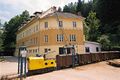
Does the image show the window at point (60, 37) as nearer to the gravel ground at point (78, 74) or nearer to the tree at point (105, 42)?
the tree at point (105, 42)

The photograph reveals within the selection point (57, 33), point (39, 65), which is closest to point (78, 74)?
point (39, 65)

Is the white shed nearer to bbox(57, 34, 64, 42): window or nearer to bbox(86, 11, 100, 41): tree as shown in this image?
bbox(57, 34, 64, 42): window

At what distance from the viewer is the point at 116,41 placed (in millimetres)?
50031

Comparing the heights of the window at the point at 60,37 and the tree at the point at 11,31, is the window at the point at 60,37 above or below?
below

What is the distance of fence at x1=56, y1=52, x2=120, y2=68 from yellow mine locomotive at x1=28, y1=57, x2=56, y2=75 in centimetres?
122

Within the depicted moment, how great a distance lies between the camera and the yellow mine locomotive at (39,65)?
61.4ft

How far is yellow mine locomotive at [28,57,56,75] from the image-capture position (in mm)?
18719

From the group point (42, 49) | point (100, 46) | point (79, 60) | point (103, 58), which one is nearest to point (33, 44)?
point (42, 49)

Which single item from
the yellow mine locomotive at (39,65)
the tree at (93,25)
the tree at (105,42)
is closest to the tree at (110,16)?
the tree at (105,42)

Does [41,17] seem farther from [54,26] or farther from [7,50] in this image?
[7,50]

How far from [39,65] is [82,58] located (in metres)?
7.70

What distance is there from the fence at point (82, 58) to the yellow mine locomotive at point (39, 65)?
4.00 feet

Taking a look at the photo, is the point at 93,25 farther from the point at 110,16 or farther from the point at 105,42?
the point at 105,42

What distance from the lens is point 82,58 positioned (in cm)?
2567
